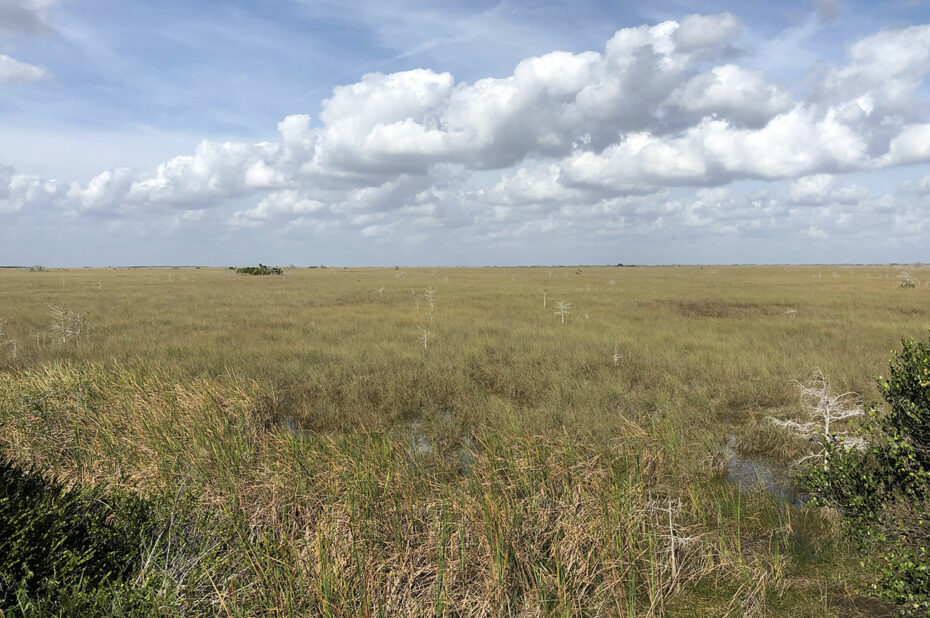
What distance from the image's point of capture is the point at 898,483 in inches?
146

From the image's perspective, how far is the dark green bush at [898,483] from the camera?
334 centimetres

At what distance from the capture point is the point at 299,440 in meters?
6.34

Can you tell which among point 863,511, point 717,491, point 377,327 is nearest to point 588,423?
point 717,491

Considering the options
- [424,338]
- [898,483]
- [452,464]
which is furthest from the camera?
[424,338]

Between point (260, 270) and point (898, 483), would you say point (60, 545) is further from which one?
point (260, 270)

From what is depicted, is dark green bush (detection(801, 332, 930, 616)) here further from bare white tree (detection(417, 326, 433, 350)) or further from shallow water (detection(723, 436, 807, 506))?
bare white tree (detection(417, 326, 433, 350))

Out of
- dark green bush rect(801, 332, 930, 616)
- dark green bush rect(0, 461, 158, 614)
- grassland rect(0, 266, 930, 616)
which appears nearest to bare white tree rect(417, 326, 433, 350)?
grassland rect(0, 266, 930, 616)

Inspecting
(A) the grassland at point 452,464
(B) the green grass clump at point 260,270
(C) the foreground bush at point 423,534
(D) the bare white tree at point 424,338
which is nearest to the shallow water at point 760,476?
(A) the grassland at point 452,464

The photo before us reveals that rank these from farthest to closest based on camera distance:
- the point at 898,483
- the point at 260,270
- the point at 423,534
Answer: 1. the point at 260,270
2. the point at 423,534
3. the point at 898,483

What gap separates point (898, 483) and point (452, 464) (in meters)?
4.95

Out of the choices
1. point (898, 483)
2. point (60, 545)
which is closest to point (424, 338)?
point (60, 545)

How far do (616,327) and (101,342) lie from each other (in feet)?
62.2

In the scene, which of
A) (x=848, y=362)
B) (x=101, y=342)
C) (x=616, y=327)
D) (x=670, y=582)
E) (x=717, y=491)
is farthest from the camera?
(x=616, y=327)

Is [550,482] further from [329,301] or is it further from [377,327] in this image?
[329,301]
